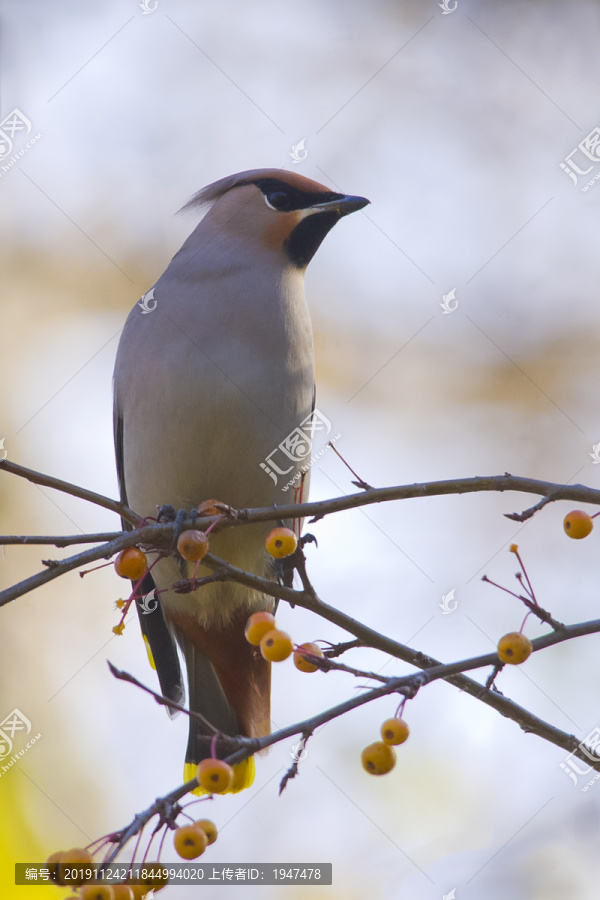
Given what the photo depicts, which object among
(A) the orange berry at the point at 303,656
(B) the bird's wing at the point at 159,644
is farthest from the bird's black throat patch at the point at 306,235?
(A) the orange berry at the point at 303,656

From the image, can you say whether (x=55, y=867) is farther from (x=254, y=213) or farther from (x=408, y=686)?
(x=254, y=213)

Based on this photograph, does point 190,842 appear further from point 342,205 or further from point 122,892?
point 342,205

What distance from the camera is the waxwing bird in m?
3.23

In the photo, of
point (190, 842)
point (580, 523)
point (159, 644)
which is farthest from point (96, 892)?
point (159, 644)

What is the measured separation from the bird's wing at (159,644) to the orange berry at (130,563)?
1.52m

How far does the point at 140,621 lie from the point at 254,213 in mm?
1620

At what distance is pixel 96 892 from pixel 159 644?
219 cm

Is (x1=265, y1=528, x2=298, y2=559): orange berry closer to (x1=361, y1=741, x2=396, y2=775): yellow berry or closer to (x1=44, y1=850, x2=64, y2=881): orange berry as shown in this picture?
(x1=361, y1=741, x2=396, y2=775): yellow berry

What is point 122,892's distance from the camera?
171 cm

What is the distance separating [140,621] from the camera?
3.90m

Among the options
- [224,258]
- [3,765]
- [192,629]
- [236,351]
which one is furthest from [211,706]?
[224,258]

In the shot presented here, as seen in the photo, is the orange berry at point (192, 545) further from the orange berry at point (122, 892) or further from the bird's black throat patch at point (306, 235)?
the bird's black throat patch at point (306, 235)

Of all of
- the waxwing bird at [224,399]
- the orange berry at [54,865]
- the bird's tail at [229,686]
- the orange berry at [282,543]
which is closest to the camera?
the orange berry at [54,865]

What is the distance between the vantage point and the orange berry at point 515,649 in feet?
6.14
